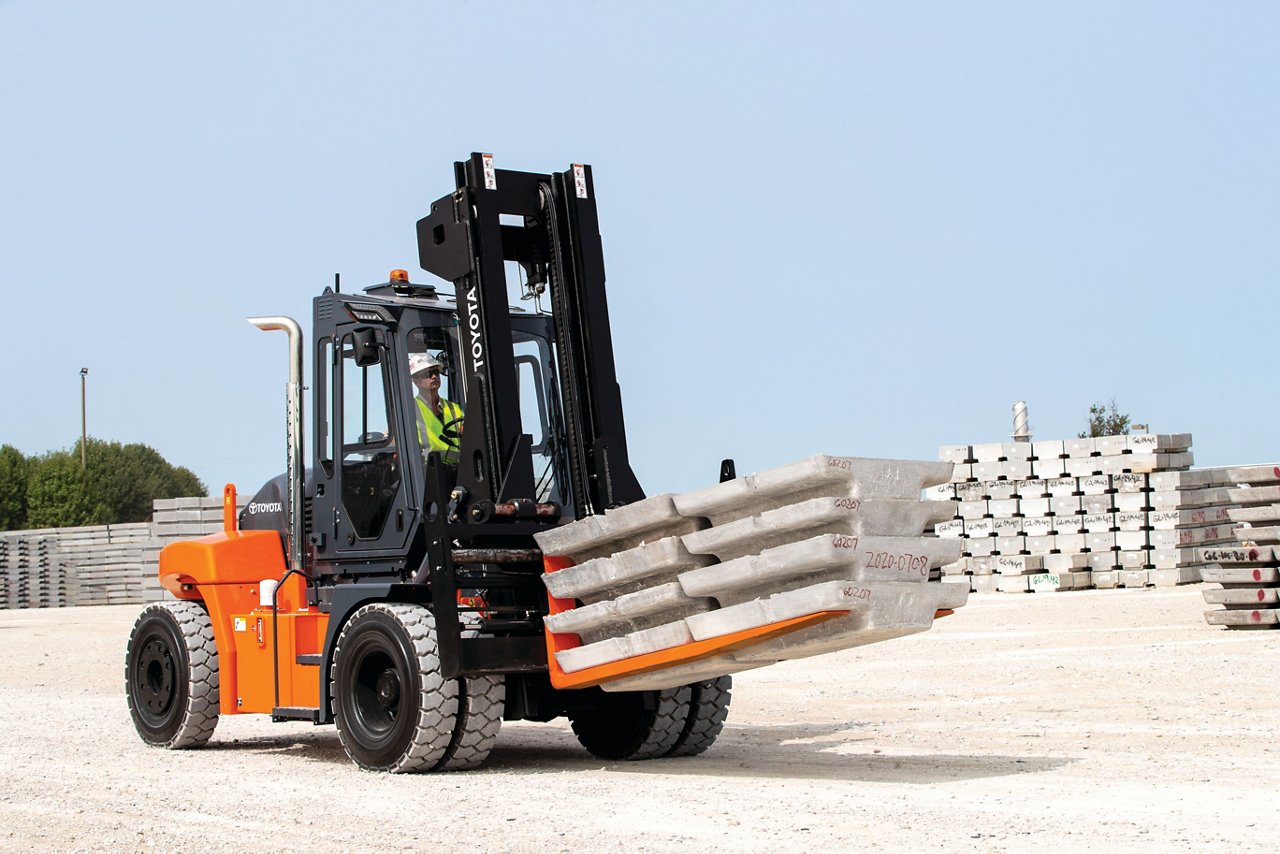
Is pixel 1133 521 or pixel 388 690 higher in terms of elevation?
pixel 1133 521

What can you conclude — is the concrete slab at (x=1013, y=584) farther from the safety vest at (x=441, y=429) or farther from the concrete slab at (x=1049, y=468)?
the safety vest at (x=441, y=429)

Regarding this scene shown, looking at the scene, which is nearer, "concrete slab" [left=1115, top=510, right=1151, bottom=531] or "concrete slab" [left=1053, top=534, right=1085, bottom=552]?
"concrete slab" [left=1115, top=510, right=1151, bottom=531]

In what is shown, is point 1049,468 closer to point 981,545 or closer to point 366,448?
point 981,545

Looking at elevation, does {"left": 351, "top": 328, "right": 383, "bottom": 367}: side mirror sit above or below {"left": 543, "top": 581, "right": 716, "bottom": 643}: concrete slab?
above

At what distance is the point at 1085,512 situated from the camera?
84.8 feet

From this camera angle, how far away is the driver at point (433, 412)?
9.16m

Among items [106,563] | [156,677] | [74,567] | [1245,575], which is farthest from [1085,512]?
[74,567]

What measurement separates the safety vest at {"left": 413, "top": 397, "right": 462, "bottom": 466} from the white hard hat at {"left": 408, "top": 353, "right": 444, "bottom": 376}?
167mm

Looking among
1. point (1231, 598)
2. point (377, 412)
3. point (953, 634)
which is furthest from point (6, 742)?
point (1231, 598)

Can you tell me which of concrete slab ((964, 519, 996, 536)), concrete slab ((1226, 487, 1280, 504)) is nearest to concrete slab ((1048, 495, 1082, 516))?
concrete slab ((964, 519, 996, 536))

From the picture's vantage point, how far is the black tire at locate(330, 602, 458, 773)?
8.38 metres

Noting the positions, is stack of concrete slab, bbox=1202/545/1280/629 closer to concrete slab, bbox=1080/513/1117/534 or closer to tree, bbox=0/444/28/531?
concrete slab, bbox=1080/513/1117/534

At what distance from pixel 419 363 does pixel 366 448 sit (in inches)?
25.3

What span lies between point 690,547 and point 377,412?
2.53m
